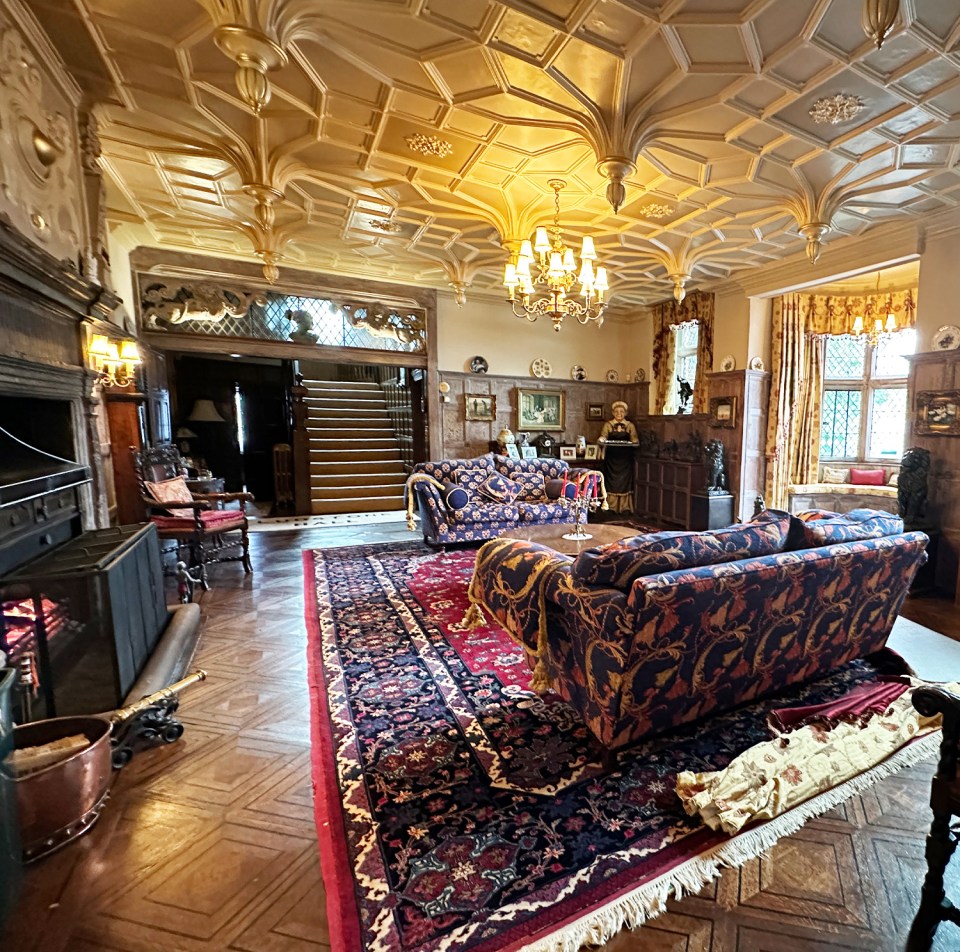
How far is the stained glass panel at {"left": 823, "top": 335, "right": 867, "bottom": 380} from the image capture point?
22.1ft

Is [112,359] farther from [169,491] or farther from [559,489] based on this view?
[559,489]

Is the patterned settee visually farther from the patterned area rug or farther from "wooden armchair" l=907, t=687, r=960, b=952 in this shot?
"wooden armchair" l=907, t=687, r=960, b=952

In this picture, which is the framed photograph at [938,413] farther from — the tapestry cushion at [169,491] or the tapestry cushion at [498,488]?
the tapestry cushion at [169,491]

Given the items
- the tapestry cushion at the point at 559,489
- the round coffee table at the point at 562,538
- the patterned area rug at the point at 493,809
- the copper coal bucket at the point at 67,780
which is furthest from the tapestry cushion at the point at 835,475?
the copper coal bucket at the point at 67,780

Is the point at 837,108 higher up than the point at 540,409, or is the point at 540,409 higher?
the point at 837,108

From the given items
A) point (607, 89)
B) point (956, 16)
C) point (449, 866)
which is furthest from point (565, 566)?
point (956, 16)

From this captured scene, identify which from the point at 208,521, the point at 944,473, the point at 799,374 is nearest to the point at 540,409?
the point at 799,374

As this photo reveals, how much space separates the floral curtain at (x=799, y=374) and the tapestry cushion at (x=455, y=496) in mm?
4359

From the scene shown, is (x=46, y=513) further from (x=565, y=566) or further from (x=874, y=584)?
(x=874, y=584)

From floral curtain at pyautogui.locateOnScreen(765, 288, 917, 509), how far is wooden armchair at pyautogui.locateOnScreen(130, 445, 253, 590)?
665 cm

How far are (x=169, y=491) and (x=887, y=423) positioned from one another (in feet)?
29.5

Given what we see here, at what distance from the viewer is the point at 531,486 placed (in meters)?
6.05

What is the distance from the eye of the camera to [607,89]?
2.77 meters

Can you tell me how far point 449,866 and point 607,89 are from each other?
150 inches
